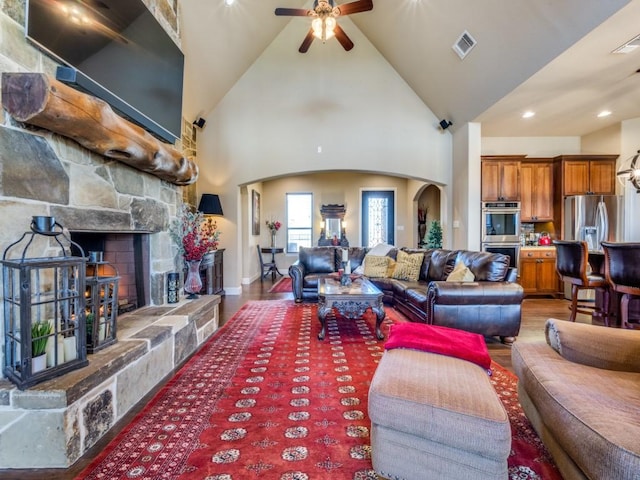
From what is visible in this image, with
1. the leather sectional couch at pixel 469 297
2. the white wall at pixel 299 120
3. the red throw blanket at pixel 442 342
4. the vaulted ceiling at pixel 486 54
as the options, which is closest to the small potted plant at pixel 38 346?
the red throw blanket at pixel 442 342

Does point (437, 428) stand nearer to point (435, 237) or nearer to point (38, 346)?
point (38, 346)

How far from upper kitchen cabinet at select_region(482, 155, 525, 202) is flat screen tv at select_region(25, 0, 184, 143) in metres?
4.96

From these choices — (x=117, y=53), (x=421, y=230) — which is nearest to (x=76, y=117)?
(x=117, y=53)

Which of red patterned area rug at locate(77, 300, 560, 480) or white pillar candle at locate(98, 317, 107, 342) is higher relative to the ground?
white pillar candle at locate(98, 317, 107, 342)

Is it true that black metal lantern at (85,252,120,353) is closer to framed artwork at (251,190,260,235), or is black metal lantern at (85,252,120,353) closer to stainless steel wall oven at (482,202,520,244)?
framed artwork at (251,190,260,235)

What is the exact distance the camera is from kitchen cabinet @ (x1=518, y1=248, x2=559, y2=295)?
531 centimetres

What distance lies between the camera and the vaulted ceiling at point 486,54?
3068 millimetres

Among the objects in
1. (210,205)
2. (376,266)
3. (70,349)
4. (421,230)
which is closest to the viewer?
(70,349)

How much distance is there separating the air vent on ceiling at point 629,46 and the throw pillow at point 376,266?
3.54m

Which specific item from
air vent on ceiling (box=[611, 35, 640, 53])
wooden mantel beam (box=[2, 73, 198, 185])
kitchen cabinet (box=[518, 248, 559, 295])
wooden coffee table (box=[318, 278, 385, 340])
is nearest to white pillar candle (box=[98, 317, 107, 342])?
wooden mantel beam (box=[2, 73, 198, 185])

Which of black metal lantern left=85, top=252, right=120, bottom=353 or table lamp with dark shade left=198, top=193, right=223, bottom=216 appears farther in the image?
table lamp with dark shade left=198, top=193, right=223, bottom=216

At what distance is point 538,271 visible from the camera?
5.34m

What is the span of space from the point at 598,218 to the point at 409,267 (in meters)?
3.48

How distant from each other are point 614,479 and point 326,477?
41.0 inches
